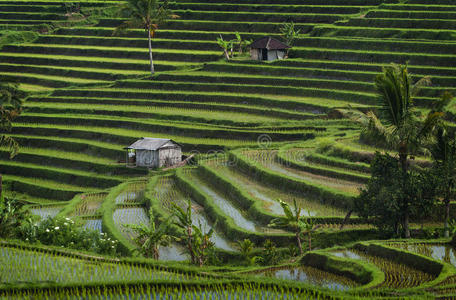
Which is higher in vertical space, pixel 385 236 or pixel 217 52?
pixel 217 52

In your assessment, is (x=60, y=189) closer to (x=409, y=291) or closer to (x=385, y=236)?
(x=385, y=236)

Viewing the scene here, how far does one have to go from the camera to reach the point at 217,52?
35094mm

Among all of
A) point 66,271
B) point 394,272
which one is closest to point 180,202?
point 66,271

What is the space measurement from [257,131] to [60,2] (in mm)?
24341

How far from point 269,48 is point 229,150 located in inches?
350

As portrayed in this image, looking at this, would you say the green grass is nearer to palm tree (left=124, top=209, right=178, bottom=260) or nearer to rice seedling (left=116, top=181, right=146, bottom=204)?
rice seedling (left=116, top=181, right=146, bottom=204)

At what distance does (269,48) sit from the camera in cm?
3181

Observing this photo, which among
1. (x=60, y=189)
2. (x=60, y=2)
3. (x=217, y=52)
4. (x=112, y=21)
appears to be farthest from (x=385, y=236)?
(x=60, y=2)

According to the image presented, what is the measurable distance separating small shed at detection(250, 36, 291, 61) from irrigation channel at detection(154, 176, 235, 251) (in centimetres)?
1085

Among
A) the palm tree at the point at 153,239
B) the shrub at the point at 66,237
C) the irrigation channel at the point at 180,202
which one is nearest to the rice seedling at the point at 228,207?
the irrigation channel at the point at 180,202

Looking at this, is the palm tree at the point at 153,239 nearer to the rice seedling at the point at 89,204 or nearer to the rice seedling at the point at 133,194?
the rice seedling at the point at 89,204

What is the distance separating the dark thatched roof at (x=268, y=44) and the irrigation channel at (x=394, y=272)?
1864cm

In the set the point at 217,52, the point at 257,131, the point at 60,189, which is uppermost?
the point at 217,52

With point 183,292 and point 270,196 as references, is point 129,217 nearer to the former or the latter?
point 270,196
